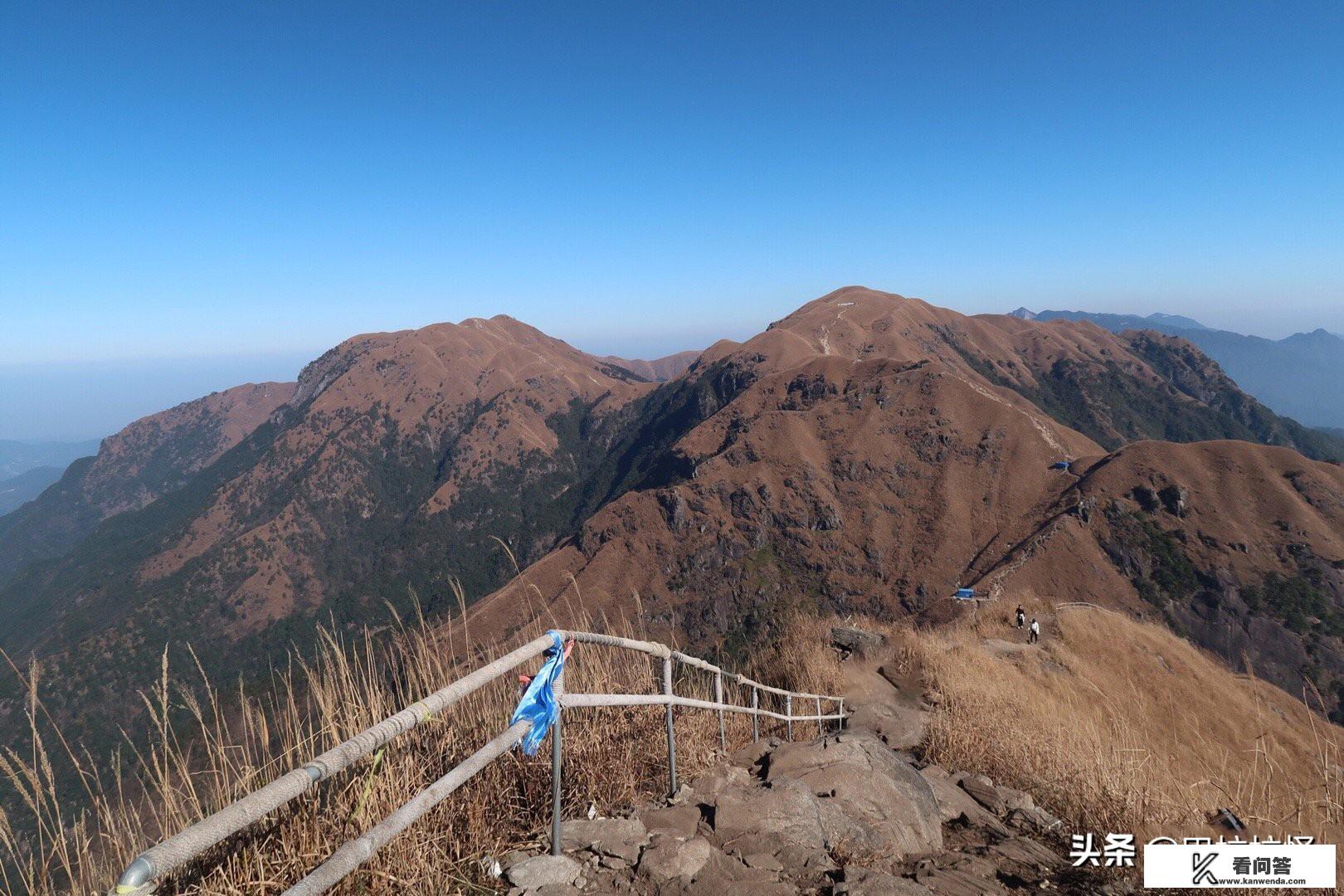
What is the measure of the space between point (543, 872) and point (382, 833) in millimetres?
1107

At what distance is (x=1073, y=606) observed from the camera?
18.8 metres

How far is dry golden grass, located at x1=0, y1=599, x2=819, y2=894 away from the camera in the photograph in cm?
253

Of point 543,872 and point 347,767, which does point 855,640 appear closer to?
point 543,872

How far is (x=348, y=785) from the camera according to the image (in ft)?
9.46

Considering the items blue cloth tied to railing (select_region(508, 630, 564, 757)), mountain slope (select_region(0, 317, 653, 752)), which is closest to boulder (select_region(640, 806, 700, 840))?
blue cloth tied to railing (select_region(508, 630, 564, 757))

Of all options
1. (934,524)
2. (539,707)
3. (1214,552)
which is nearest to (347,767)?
(539,707)

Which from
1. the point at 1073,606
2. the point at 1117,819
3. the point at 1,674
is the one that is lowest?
the point at 1,674

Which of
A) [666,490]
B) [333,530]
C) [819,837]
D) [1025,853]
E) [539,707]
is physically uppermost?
[539,707]

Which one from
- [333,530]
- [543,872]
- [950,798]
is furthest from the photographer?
[333,530]

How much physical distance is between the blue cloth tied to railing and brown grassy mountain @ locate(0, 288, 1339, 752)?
43.4m

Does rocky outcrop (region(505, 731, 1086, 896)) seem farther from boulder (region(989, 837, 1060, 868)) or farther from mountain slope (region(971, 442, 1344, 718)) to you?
mountain slope (region(971, 442, 1344, 718))

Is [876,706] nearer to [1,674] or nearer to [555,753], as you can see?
[555,753]

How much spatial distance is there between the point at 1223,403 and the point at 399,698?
23023cm

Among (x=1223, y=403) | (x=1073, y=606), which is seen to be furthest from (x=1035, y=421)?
(x=1223, y=403)
